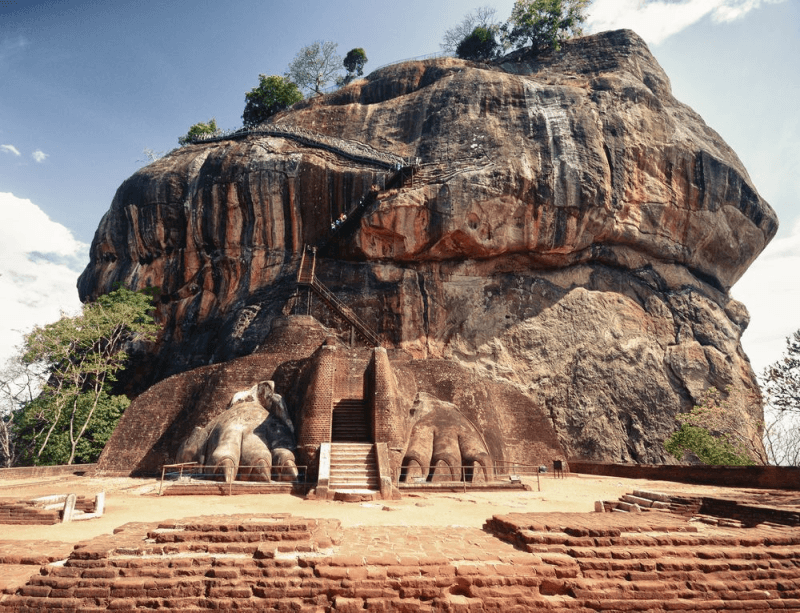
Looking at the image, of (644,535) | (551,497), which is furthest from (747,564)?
(551,497)

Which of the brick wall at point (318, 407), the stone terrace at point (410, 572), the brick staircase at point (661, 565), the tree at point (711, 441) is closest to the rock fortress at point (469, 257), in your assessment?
the brick wall at point (318, 407)

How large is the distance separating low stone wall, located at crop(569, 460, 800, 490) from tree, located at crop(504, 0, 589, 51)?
27225 millimetres

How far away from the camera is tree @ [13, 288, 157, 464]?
17172 mm

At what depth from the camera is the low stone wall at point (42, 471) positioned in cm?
1363

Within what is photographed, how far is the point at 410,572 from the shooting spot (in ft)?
13.2

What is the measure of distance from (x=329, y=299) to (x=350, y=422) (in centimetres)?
1103

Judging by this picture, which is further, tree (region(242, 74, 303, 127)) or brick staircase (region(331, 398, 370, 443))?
tree (region(242, 74, 303, 127))

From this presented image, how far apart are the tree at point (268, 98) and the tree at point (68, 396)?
23264 mm

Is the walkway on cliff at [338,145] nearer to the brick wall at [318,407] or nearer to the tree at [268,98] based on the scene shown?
the tree at [268,98]

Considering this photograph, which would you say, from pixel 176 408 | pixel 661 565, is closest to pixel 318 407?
pixel 176 408

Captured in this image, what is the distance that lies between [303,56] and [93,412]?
109ft

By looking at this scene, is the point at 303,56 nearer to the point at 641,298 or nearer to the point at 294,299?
the point at 294,299

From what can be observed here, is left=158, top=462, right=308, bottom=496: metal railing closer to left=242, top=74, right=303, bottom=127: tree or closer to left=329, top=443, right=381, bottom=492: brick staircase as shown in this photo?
left=329, top=443, right=381, bottom=492: brick staircase

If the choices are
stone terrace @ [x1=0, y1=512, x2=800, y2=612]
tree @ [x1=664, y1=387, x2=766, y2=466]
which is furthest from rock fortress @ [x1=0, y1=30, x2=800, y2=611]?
stone terrace @ [x1=0, y1=512, x2=800, y2=612]
